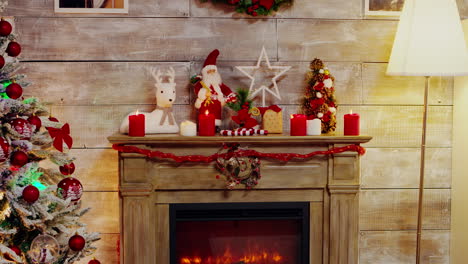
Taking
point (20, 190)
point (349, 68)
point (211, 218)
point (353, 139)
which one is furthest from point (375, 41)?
point (20, 190)

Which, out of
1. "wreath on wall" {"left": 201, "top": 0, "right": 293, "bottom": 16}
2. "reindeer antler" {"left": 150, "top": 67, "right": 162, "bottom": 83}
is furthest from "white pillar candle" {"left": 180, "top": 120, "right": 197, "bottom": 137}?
"wreath on wall" {"left": 201, "top": 0, "right": 293, "bottom": 16}

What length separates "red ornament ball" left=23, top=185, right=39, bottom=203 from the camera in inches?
77.4

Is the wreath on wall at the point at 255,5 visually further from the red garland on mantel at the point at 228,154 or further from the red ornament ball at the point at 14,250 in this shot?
the red ornament ball at the point at 14,250

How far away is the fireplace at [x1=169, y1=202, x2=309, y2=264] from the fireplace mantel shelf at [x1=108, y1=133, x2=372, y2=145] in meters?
0.32

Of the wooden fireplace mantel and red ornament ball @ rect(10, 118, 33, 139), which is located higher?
red ornament ball @ rect(10, 118, 33, 139)

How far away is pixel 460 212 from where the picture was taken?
2.89m

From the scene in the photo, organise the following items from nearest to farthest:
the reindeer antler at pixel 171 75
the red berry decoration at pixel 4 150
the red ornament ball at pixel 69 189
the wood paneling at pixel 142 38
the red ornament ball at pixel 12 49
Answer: the red berry decoration at pixel 4 150 < the red ornament ball at pixel 12 49 < the red ornament ball at pixel 69 189 < the reindeer antler at pixel 171 75 < the wood paneling at pixel 142 38

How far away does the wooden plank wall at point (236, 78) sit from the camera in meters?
2.83

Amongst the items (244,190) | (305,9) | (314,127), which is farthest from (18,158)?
(305,9)

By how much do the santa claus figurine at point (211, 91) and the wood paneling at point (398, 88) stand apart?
774 millimetres

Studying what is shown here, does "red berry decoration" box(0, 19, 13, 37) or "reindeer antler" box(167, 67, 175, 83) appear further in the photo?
"reindeer antler" box(167, 67, 175, 83)

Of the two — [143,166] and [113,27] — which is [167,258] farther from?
[113,27]

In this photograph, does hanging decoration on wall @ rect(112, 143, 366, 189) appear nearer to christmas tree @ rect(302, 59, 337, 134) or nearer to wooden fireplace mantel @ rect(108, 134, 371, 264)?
wooden fireplace mantel @ rect(108, 134, 371, 264)

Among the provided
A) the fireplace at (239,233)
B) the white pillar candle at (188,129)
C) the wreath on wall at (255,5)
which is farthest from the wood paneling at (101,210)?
the wreath on wall at (255,5)
